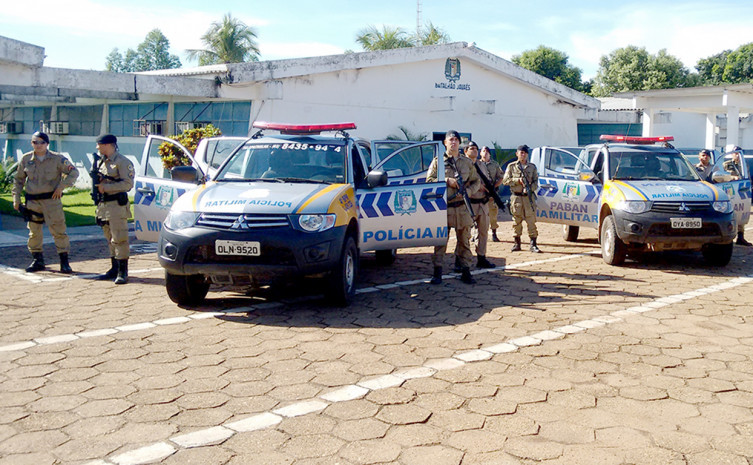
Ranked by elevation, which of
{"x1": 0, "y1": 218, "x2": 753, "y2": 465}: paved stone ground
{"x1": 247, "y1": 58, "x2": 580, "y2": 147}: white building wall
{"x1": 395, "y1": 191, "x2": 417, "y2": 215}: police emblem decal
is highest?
{"x1": 247, "y1": 58, "x2": 580, "y2": 147}: white building wall

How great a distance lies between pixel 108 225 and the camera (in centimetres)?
852

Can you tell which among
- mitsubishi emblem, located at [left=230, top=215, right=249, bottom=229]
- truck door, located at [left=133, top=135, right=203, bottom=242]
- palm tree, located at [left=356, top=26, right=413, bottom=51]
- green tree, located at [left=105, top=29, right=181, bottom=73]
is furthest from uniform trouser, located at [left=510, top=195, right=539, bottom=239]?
green tree, located at [left=105, top=29, right=181, bottom=73]

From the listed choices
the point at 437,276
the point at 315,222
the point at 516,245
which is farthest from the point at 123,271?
the point at 516,245

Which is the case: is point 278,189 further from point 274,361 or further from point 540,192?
point 540,192

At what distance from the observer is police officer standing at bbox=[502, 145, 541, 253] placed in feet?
38.0

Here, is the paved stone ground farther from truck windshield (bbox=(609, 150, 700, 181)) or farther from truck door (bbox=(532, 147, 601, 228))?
truck door (bbox=(532, 147, 601, 228))

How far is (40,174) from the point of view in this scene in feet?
29.6

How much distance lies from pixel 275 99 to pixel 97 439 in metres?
13.0

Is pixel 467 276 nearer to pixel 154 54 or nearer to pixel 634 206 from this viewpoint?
pixel 634 206

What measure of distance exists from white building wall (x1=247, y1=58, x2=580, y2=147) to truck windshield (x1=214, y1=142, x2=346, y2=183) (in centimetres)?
860

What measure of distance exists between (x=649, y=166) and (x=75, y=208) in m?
12.8

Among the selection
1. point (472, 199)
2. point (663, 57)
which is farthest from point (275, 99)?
point (663, 57)

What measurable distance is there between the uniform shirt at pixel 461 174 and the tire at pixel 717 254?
3435 mm

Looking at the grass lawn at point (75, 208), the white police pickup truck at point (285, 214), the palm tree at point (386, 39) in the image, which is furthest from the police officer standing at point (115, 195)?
the palm tree at point (386, 39)
